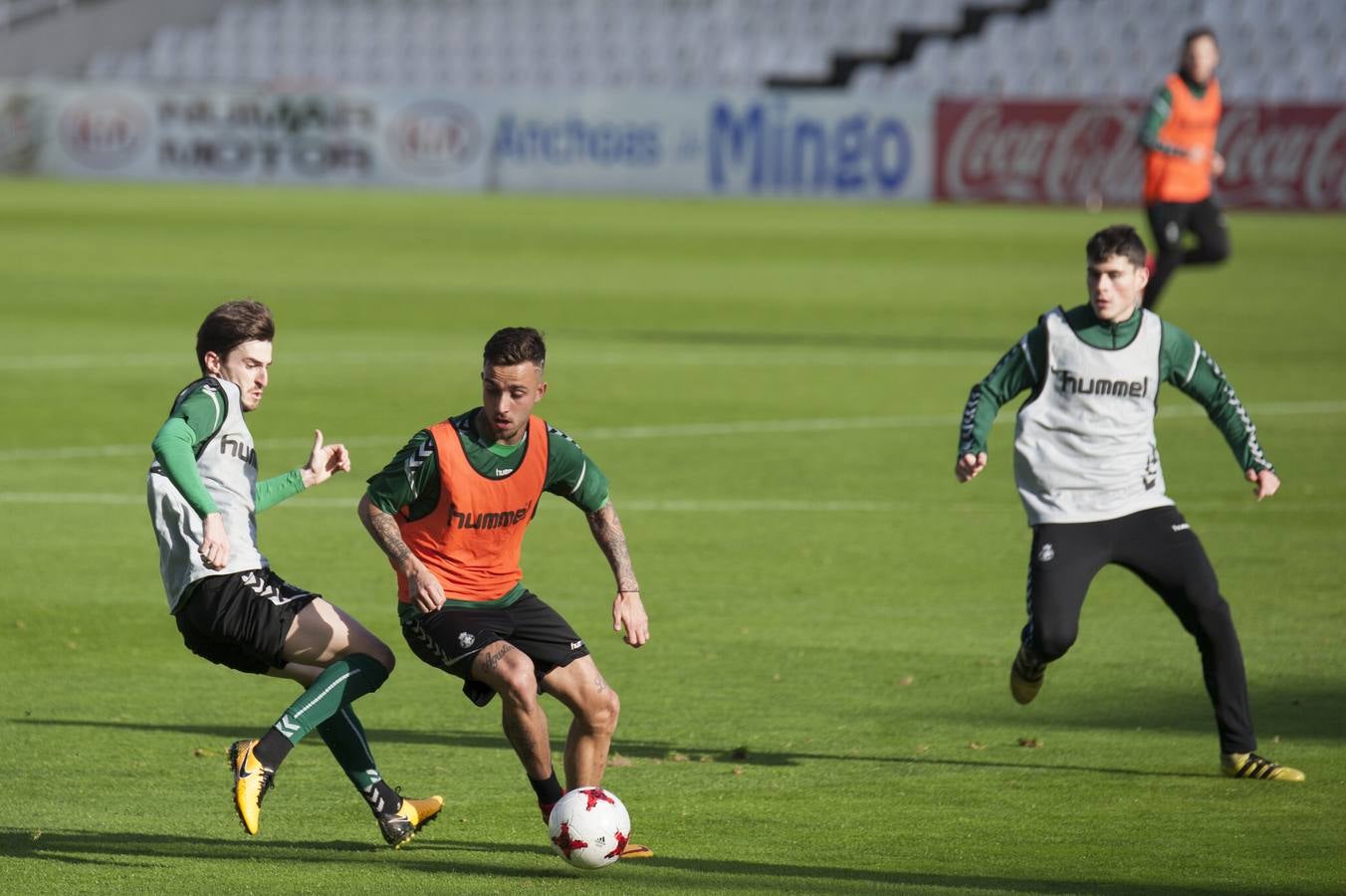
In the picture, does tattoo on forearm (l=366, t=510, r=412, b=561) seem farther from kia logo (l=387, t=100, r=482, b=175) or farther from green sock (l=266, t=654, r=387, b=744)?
kia logo (l=387, t=100, r=482, b=175)

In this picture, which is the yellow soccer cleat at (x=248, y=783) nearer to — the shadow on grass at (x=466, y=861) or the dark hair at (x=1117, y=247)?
the shadow on grass at (x=466, y=861)

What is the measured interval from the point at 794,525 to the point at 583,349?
800 cm

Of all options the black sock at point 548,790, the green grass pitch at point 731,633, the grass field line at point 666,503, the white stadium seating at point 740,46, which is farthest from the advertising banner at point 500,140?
the black sock at point 548,790

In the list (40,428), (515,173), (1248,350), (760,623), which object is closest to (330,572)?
(760,623)

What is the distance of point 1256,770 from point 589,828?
7.49 ft

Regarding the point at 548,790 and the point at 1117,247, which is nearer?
the point at 548,790

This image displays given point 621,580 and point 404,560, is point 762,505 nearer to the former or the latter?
point 621,580

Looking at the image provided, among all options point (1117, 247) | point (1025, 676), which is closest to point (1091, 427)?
point (1117, 247)

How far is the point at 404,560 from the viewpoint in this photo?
5695 mm

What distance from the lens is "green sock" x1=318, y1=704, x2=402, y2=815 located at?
589cm

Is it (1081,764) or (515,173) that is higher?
(1081,764)

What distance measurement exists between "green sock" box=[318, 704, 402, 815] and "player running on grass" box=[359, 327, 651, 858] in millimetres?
289

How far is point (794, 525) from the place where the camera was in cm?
1120

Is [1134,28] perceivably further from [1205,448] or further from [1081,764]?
[1081,764]
